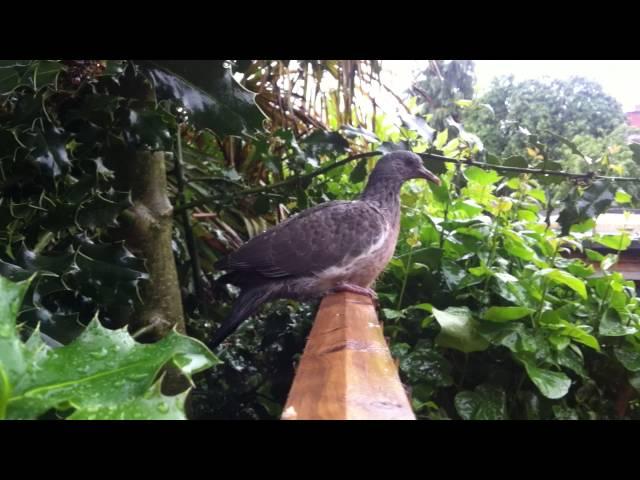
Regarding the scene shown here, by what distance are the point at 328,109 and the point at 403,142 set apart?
46cm

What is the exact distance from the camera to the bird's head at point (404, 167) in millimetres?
1114

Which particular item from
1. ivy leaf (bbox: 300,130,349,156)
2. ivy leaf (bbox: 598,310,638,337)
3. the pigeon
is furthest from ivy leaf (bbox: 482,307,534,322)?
ivy leaf (bbox: 300,130,349,156)

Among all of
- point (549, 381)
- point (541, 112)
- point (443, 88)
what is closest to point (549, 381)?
point (549, 381)

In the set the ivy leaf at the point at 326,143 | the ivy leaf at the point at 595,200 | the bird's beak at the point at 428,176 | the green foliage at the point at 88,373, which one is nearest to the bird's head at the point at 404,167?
the bird's beak at the point at 428,176

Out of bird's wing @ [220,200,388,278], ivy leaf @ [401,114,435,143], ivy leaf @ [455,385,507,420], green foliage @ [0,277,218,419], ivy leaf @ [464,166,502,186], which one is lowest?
ivy leaf @ [455,385,507,420]

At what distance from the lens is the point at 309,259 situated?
1.06 metres

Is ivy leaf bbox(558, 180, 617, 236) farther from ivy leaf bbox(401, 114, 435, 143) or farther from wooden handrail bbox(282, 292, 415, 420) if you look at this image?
wooden handrail bbox(282, 292, 415, 420)

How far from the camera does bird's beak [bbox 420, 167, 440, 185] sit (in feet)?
3.62

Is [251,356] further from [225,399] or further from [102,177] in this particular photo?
[102,177]

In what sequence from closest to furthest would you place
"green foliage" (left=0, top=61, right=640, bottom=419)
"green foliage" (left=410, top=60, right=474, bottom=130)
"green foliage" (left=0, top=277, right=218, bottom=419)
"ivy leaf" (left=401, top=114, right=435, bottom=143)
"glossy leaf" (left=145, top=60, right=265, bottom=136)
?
"green foliage" (left=0, top=277, right=218, bottom=419), "green foliage" (left=0, top=61, right=640, bottom=419), "glossy leaf" (left=145, top=60, right=265, bottom=136), "ivy leaf" (left=401, top=114, right=435, bottom=143), "green foliage" (left=410, top=60, right=474, bottom=130)

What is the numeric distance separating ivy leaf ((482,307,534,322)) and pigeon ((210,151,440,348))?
0.24 m

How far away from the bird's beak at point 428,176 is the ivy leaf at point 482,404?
39 cm

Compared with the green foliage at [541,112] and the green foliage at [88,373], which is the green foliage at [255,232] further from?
the green foliage at [541,112]

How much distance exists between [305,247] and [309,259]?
0.02 m
